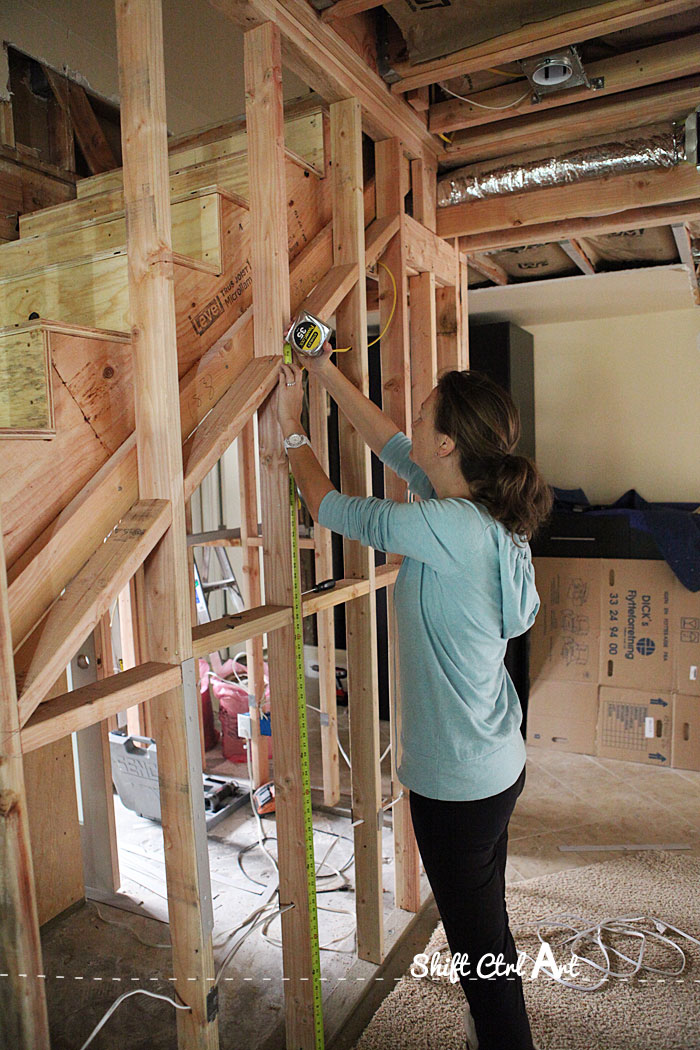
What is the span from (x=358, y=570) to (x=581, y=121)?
165 centimetres

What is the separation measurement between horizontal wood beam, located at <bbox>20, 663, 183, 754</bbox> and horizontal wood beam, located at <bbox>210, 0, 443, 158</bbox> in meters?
1.43

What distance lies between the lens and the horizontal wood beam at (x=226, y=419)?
1456mm

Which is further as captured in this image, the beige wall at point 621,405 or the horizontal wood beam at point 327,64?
the beige wall at point 621,405

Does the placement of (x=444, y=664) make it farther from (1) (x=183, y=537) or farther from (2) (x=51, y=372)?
(2) (x=51, y=372)

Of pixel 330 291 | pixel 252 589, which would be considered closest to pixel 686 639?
pixel 252 589

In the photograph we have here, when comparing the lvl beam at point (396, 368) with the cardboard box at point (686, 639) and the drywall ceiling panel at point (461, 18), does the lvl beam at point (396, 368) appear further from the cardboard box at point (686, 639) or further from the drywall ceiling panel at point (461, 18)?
the cardboard box at point (686, 639)

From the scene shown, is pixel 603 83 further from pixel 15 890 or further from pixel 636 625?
pixel 636 625

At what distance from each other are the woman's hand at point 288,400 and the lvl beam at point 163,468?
33 centimetres

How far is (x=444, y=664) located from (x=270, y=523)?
549 millimetres

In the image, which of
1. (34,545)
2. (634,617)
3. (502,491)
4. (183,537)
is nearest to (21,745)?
(34,545)

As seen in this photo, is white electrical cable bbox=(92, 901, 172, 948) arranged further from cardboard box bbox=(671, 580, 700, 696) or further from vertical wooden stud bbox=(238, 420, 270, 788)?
cardboard box bbox=(671, 580, 700, 696)

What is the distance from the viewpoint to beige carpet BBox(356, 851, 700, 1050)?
1.99 metres

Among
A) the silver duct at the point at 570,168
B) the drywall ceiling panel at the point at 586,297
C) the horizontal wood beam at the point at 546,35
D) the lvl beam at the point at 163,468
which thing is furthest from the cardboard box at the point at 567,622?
the lvl beam at the point at 163,468

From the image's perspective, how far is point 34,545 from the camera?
1.26 meters
